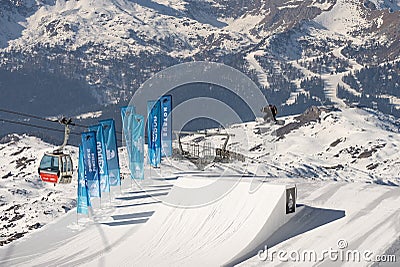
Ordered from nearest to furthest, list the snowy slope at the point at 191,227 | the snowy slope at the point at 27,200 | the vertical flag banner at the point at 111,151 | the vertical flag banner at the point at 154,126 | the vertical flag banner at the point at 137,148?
the snowy slope at the point at 191,227 → the vertical flag banner at the point at 111,151 → the vertical flag banner at the point at 154,126 → the vertical flag banner at the point at 137,148 → the snowy slope at the point at 27,200

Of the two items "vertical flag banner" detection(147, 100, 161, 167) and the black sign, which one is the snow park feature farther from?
"vertical flag banner" detection(147, 100, 161, 167)

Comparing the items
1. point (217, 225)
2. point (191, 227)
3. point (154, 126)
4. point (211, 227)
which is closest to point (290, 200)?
point (217, 225)

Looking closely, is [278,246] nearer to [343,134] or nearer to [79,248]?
[79,248]

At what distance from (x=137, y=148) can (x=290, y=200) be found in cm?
1682

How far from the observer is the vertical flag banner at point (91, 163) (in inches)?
1344

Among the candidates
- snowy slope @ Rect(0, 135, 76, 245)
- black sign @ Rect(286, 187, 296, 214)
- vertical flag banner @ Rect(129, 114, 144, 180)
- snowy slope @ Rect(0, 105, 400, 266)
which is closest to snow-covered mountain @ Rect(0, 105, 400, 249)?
snowy slope @ Rect(0, 135, 76, 245)

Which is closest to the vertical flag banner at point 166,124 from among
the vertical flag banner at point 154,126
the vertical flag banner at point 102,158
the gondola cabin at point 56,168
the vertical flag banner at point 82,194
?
the vertical flag banner at point 154,126

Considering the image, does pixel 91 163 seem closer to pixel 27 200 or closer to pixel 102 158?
pixel 102 158

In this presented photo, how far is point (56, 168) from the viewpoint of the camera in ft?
95.5

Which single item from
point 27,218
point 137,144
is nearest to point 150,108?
point 137,144

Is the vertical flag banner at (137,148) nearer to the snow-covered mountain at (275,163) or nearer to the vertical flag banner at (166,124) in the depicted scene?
the snow-covered mountain at (275,163)

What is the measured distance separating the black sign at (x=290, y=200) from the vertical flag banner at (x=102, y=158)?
43.0ft

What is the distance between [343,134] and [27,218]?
142m

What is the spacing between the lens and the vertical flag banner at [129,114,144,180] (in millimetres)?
41531
